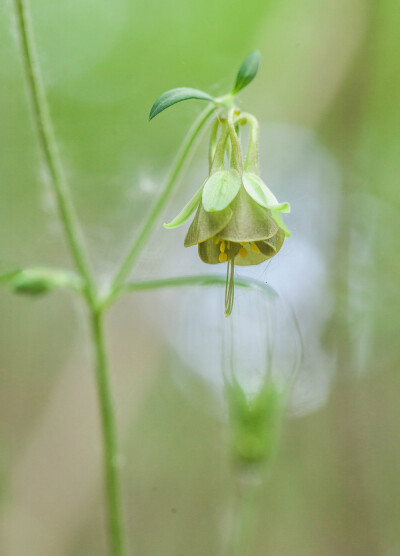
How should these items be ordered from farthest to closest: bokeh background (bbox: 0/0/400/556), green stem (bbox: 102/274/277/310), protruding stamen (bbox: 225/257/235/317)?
bokeh background (bbox: 0/0/400/556) < green stem (bbox: 102/274/277/310) < protruding stamen (bbox: 225/257/235/317)

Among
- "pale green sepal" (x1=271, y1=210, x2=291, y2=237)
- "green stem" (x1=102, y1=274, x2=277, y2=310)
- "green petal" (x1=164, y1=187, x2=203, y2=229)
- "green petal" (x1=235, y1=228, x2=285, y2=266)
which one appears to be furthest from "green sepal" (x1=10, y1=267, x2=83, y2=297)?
"pale green sepal" (x1=271, y1=210, x2=291, y2=237)

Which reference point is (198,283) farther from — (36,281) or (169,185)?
(36,281)

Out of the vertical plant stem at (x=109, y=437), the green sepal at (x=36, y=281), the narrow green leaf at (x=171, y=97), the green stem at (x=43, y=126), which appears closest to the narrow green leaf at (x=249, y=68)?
the narrow green leaf at (x=171, y=97)

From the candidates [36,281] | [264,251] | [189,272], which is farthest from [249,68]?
[189,272]

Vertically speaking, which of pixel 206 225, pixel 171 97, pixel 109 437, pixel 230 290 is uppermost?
pixel 171 97

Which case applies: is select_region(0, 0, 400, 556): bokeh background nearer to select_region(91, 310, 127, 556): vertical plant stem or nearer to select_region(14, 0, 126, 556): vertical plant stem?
select_region(14, 0, 126, 556): vertical plant stem

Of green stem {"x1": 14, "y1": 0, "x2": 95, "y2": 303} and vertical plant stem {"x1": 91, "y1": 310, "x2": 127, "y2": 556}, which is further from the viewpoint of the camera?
vertical plant stem {"x1": 91, "y1": 310, "x2": 127, "y2": 556}

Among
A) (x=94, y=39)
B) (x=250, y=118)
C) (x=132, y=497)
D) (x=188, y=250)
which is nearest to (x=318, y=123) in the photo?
(x=188, y=250)
